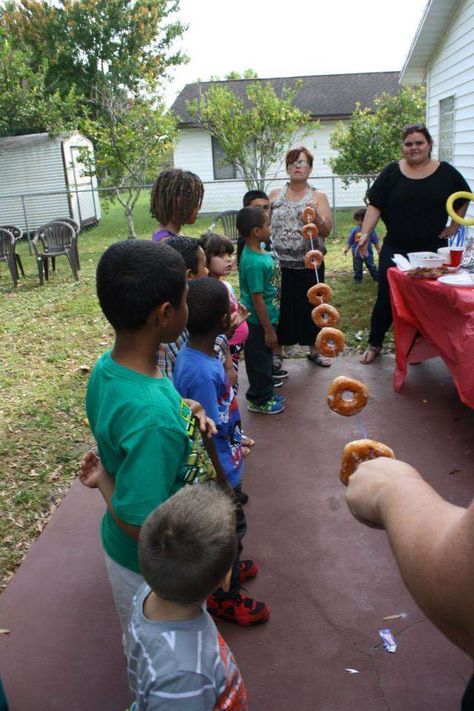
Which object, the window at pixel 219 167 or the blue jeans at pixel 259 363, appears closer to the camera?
the blue jeans at pixel 259 363

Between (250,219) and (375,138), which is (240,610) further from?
(375,138)

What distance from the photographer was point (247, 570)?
292 centimetres

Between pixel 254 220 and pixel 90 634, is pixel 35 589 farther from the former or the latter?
pixel 254 220

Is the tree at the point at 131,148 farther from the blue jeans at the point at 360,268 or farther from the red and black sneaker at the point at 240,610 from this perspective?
the red and black sneaker at the point at 240,610

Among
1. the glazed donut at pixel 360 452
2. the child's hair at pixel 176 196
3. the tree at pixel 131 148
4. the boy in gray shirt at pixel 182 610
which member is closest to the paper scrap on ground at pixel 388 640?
the glazed donut at pixel 360 452

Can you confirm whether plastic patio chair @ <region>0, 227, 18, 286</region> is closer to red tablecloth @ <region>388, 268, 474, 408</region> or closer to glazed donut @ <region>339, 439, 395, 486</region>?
red tablecloth @ <region>388, 268, 474, 408</region>

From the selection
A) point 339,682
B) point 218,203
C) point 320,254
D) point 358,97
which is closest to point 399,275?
point 320,254

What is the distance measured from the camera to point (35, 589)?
118 inches

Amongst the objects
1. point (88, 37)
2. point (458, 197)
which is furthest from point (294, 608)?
point (88, 37)

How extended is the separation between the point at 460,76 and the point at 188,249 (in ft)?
26.5

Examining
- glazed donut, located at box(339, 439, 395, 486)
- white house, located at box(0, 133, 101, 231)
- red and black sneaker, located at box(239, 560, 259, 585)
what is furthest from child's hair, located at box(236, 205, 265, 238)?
white house, located at box(0, 133, 101, 231)

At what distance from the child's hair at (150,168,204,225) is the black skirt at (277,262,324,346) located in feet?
6.91

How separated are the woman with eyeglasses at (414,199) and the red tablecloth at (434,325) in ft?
1.43

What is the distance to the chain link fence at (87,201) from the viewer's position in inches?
720
